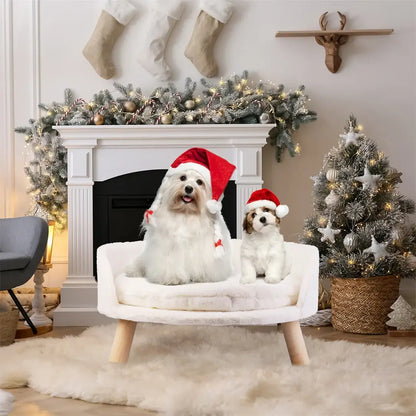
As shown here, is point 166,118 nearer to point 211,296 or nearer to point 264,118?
point 264,118

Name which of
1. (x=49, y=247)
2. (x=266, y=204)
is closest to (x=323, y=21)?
(x=266, y=204)

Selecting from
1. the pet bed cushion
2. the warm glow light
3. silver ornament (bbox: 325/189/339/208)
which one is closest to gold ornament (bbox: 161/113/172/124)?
the warm glow light

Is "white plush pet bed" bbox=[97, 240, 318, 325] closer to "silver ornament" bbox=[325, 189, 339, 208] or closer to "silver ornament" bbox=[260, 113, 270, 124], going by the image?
"silver ornament" bbox=[325, 189, 339, 208]

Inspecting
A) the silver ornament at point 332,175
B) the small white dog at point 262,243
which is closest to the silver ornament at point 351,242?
the silver ornament at point 332,175

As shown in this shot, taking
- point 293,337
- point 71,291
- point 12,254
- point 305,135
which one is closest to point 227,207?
point 305,135

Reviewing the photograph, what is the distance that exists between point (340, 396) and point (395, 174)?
200 cm

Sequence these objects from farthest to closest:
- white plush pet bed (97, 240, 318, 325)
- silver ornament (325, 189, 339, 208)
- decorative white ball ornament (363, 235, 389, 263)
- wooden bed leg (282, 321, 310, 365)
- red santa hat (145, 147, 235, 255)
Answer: silver ornament (325, 189, 339, 208) < decorative white ball ornament (363, 235, 389, 263) < red santa hat (145, 147, 235, 255) < wooden bed leg (282, 321, 310, 365) < white plush pet bed (97, 240, 318, 325)

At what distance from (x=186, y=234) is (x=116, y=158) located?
1773 mm

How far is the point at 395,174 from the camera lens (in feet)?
13.4

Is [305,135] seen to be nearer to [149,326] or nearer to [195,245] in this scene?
[149,326]

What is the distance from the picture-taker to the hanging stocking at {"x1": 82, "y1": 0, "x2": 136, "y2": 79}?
4.80 meters

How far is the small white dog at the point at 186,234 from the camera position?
9.45ft

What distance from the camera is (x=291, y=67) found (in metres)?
4.90

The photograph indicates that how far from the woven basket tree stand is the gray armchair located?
177 centimetres
